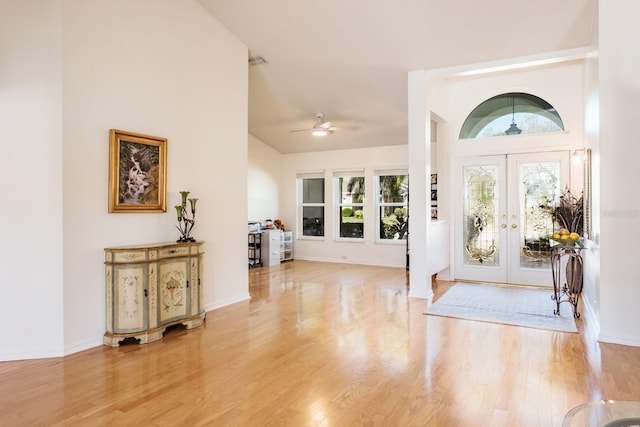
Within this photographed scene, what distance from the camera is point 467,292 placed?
577 centimetres

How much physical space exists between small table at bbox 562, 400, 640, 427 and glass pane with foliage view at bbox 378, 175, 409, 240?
→ 6.72 metres

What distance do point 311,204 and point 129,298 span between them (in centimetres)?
604

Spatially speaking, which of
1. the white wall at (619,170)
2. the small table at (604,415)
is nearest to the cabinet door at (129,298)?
the small table at (604,415)

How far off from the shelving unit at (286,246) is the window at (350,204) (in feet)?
3.62

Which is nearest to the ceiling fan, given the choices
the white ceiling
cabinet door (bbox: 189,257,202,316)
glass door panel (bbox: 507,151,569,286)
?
the white ceiling

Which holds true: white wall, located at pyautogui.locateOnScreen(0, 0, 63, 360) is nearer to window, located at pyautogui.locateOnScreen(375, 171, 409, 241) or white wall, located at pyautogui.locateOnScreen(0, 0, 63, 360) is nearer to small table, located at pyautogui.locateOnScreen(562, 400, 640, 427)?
small table, located at pyautogui.locateOnScreen(562, 400, 640, 427)

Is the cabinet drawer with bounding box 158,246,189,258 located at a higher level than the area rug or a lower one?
higher

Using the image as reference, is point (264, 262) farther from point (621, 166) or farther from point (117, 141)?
point (621, 166)

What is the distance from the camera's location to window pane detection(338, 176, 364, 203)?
8.79m

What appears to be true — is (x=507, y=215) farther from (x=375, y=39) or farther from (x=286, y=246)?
(x=286, y=246)

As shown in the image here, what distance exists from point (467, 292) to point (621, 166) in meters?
2.75

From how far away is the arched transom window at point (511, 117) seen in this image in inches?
242

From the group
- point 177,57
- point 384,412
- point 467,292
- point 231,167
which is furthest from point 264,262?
point 384,412

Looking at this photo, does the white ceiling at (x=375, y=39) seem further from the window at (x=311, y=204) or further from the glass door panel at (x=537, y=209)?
the window at (x=311, y=204)
